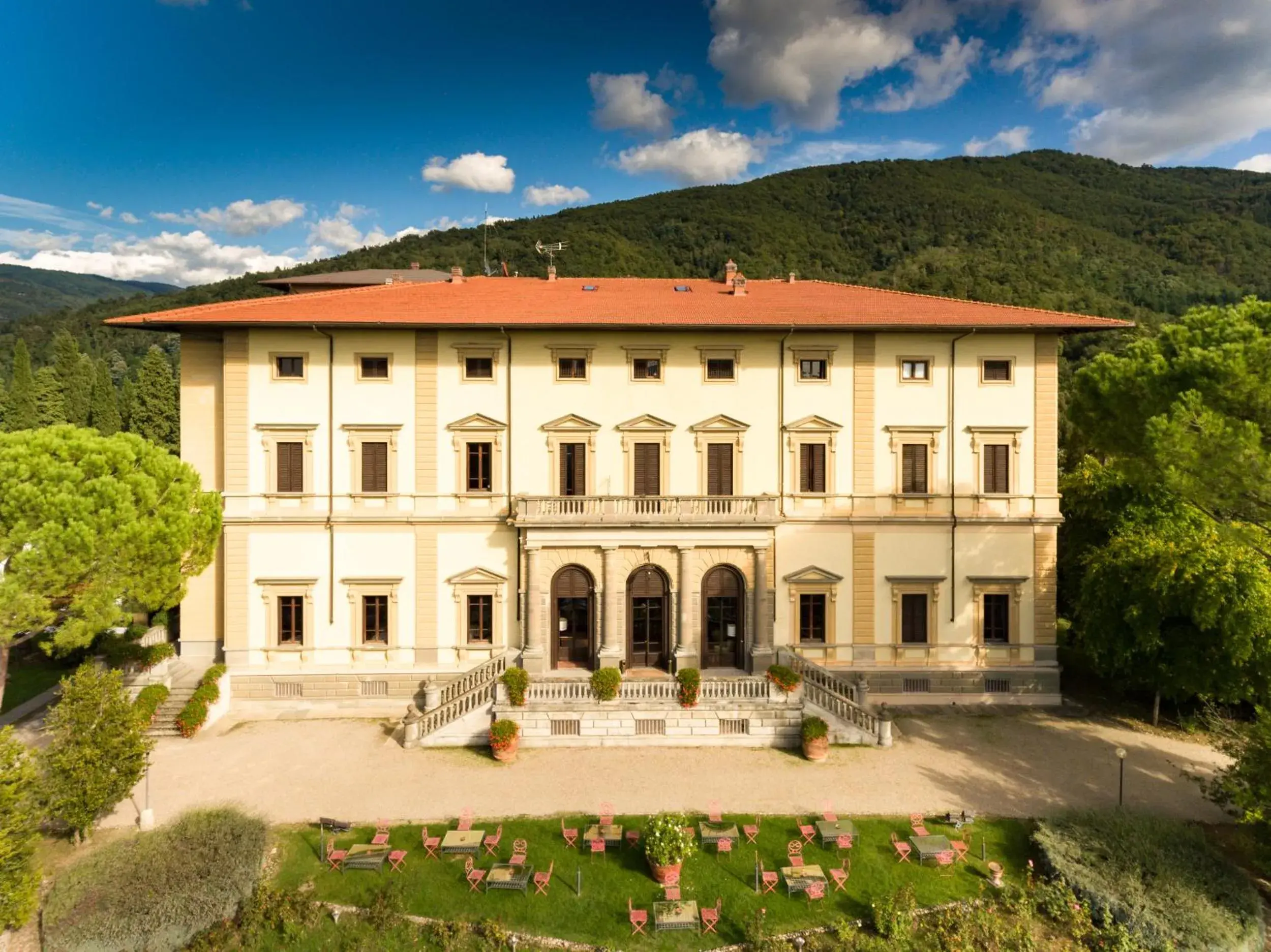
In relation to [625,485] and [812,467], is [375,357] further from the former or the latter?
[812,467]

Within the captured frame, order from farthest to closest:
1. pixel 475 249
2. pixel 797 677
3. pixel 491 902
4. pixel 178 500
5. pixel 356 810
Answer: pixel 475 249, pixel 797 677, pixel 178 500, pixel 356 810, pixel 491 902

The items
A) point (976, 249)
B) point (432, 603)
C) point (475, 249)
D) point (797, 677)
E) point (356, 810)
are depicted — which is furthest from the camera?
point (976, 249)

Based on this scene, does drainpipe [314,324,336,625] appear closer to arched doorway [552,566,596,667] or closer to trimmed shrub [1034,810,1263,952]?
arched doorway [552,566,596,667]

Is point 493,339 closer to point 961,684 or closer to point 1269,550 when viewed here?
point 961,684

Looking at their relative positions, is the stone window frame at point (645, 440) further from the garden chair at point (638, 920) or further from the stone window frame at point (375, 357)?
the garden chair at point (638, 920)

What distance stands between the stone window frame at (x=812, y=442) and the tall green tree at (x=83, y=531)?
18.0 metres

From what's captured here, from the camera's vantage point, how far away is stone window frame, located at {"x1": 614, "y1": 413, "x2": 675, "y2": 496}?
21.5 meters

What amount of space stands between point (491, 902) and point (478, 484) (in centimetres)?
1243

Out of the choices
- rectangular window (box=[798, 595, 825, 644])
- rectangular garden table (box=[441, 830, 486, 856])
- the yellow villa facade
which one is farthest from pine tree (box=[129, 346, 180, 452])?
rectangular window (box=[798, 595, 825, 644])

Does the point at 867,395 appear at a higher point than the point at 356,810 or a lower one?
higher

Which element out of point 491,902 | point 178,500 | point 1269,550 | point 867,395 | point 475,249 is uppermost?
point 475,249

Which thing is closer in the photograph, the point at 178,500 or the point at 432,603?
the point at 178,500

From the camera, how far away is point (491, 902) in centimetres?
1216

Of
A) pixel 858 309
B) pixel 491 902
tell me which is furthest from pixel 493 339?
pixel 491 902
